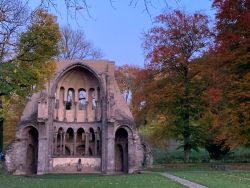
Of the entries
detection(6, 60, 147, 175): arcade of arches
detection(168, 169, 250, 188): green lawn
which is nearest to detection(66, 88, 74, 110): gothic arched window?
detection(6, 60, 147, 175): arcade of arches

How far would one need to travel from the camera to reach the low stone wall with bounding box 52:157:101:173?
3506cm

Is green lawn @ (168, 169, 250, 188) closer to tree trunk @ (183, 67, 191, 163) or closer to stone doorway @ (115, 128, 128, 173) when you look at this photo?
tree trunk @ (183, 67, 191, 163)

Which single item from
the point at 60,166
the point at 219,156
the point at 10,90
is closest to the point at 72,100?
the point at 60,166

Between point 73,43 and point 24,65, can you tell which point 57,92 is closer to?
point 73,43

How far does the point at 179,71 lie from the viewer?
35.7 metres

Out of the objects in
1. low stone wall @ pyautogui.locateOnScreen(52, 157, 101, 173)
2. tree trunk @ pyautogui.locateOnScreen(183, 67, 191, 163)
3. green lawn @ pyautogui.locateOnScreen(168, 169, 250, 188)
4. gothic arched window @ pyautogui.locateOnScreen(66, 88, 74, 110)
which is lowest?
green lawn @ pyautogui.locateOnScreen(168, 169, 250, 188)

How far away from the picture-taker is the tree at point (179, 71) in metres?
34.0

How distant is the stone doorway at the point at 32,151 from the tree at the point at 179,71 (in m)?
11.5

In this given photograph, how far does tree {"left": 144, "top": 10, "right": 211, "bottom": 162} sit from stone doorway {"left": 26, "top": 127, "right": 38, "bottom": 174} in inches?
454

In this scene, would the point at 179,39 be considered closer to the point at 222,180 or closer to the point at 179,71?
the point at 179,71

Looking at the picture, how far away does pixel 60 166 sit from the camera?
35.1 m

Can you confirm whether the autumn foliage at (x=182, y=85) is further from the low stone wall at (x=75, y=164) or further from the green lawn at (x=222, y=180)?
the green lawn at (x=222, y=180)

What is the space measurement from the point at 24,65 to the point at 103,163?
1526cm

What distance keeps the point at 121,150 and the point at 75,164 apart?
5115 millimetres
